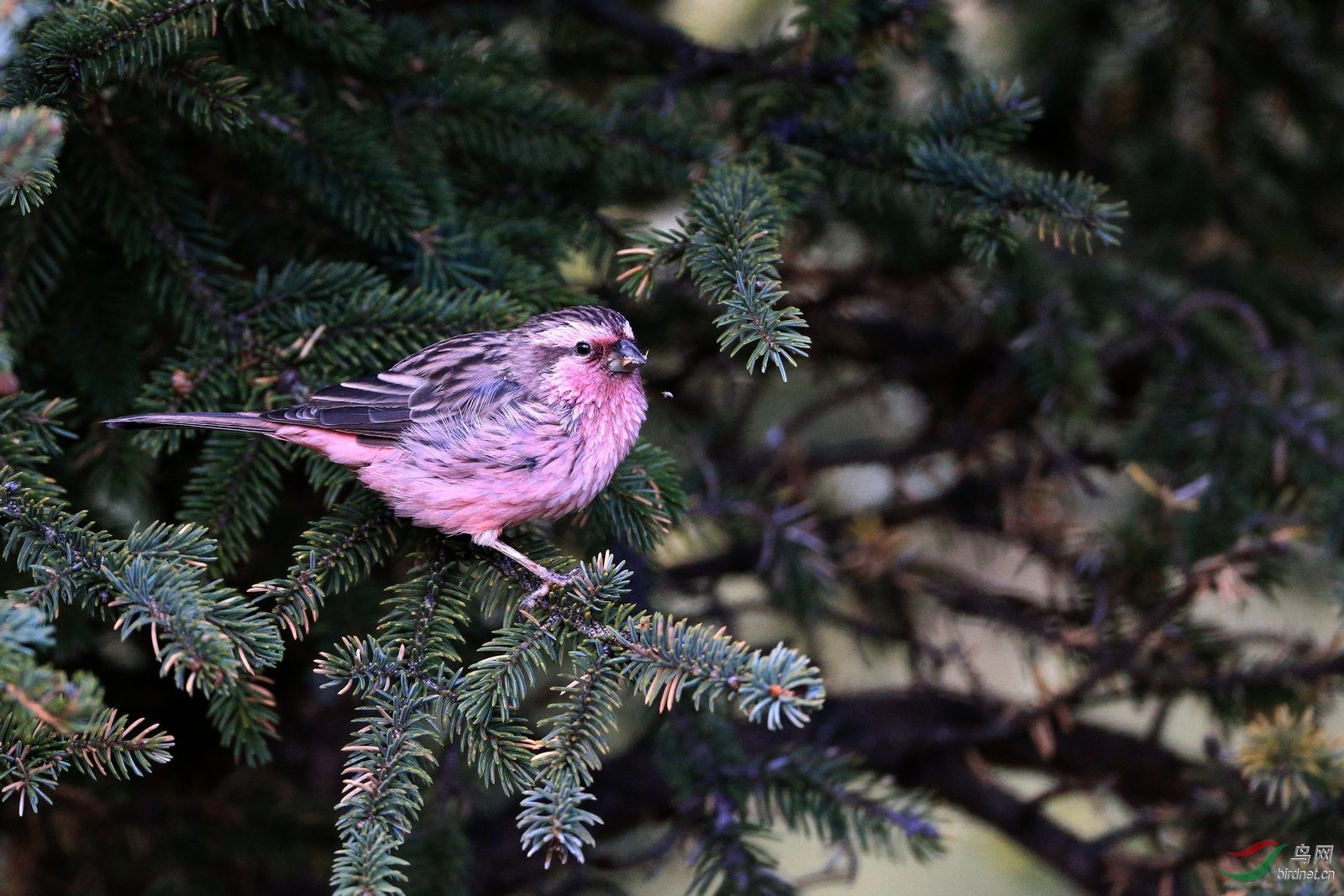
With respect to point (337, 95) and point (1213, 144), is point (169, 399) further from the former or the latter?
point (1213, 144)

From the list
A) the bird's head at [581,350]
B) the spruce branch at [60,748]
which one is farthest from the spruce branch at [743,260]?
the spruce branch at [60,748]

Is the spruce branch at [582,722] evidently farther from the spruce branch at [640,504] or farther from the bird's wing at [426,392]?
the bird's wing at [426,392]

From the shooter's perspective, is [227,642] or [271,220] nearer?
[227,642]

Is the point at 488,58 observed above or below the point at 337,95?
above

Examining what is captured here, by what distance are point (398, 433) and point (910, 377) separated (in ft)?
7.25

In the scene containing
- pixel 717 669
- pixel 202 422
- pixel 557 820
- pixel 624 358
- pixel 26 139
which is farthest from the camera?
pixel 624 358

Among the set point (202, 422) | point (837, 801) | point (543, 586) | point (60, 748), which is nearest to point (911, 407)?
point (837, 801)

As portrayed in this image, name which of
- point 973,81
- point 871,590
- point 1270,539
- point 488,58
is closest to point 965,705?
point 871,590

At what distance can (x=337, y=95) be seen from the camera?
9.93ft

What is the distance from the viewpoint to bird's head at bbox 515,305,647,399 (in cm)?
290

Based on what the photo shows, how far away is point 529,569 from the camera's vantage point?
2.62 meters

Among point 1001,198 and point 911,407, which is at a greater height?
point 911,407
